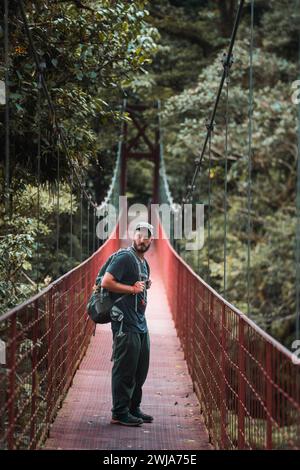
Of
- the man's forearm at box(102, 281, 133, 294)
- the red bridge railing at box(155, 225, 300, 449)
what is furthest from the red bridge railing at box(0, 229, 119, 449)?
the red bridge railing at box(155, 225, 300, 449)

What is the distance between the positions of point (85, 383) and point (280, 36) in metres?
9.60

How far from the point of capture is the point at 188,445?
4051mm

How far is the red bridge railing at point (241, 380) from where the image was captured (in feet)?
7.89

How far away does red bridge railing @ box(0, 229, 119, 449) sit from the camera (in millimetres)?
2750

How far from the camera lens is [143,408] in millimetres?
5090

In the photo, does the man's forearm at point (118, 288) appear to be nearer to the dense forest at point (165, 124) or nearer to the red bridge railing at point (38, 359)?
the red bridge railing at point (38, 359)

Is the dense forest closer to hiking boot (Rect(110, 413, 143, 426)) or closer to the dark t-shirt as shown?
the dark t-shirt

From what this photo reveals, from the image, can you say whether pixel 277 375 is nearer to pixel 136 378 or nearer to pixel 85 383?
pixel 136 378

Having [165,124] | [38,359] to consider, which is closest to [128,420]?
[38,359]

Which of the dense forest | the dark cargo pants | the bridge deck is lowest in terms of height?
the bridge deck

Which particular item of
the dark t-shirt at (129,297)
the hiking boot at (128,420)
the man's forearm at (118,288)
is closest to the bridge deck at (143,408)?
the hiking boot at (128,420)

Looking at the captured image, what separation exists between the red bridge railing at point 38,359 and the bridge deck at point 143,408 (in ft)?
0.34

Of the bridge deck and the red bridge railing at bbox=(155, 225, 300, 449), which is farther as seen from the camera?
the bridge deck

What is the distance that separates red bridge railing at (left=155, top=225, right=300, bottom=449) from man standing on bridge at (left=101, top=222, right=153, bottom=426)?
368mm
